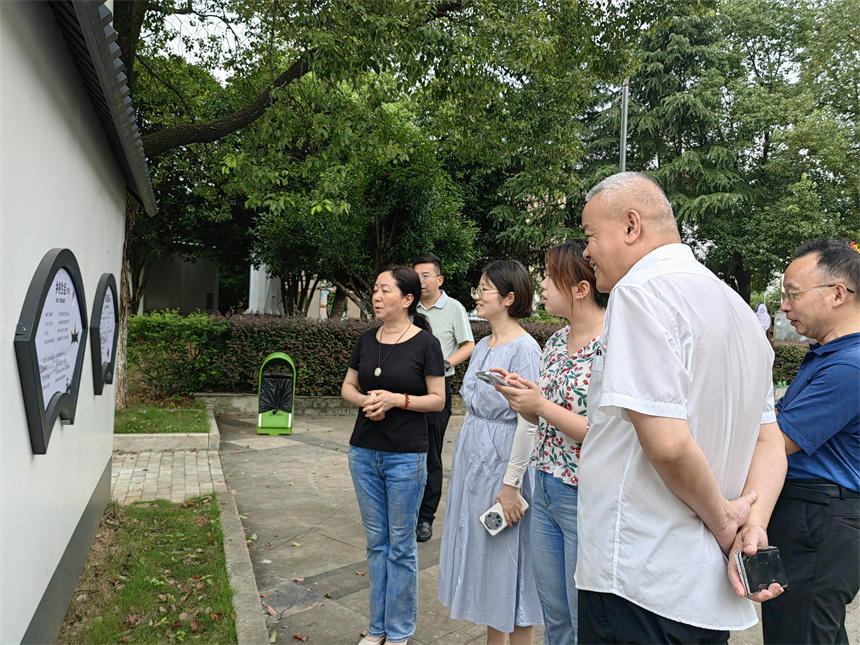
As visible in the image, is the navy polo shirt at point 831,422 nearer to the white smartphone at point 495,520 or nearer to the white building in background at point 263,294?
the white smartphone at point 495,520

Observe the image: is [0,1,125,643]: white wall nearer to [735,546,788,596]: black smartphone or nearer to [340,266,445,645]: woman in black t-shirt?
[340,266,445,645]: woman in black t-shirt

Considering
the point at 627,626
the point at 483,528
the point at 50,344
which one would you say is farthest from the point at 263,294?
the point at 627,626

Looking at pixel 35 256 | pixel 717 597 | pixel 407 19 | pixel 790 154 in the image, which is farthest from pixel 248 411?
pixel 790 154

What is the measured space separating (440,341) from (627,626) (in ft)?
14.0

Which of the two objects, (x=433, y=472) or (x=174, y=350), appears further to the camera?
(x=174, y=350)

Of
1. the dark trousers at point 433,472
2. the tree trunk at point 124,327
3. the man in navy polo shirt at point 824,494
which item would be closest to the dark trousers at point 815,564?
the man in navy polo shirt at point 824,494

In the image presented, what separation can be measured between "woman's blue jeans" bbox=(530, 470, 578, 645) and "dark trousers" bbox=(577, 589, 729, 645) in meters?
0.75

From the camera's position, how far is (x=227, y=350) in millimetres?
10859

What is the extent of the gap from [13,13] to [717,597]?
276 cm

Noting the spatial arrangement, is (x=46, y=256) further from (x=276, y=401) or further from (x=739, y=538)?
(x=276, y=401)

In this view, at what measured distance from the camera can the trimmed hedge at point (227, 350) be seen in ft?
34.6

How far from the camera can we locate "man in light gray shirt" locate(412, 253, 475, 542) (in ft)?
17.9

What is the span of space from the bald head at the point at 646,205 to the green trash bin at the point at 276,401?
844cm

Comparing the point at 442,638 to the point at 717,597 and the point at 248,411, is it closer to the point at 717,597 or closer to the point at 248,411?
the point at 717,597
